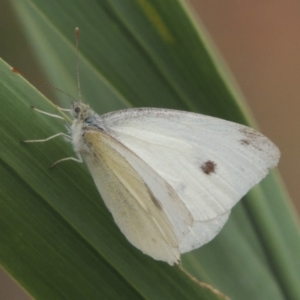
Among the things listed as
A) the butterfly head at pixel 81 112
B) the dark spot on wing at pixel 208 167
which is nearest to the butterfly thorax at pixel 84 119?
the butterfly head at pixel 81 112

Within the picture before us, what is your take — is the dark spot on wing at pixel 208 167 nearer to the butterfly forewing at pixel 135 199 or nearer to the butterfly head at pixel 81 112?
the butterfly forewing at pixel 135 199

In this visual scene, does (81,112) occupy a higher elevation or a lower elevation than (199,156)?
higher

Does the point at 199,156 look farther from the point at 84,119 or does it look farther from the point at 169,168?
the point at 84,119

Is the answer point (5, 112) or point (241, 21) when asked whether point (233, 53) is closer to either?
point (241, 21)

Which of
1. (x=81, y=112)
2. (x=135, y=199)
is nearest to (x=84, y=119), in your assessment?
(x=81, y=112)

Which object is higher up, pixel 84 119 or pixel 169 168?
pixel 84 119

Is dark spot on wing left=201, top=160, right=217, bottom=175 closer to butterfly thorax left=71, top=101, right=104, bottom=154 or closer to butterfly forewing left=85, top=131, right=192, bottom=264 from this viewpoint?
butterfly forewing left=85, top=131, right=192, bottom=264

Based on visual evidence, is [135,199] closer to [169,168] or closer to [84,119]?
[169,168]

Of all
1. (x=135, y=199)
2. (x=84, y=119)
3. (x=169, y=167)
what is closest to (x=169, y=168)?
(x=169, y=167)
